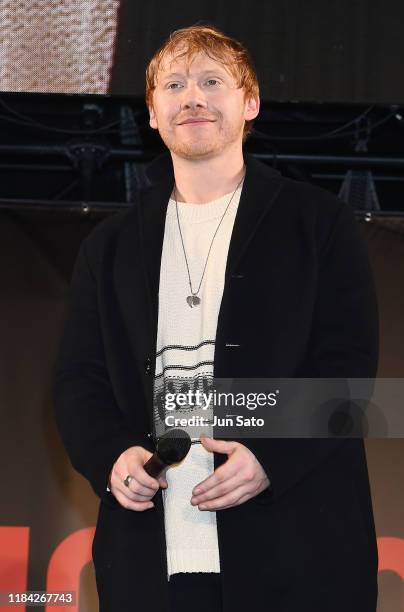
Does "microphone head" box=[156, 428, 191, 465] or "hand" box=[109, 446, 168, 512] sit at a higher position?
"hand" box=[109, 446, 168, 512]

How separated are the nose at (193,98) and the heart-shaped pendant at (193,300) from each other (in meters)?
0.37

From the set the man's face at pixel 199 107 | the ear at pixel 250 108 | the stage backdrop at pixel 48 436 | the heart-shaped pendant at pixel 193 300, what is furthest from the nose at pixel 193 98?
the stage backdrop at pixel 48 436

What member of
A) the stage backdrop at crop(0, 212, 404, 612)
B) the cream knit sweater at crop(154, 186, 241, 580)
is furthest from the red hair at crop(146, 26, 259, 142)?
the stage backdrop at crop(0, 212, 404, 612)

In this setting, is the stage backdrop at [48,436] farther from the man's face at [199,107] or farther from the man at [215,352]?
the man's face at [199,107]

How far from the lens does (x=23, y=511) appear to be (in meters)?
3.09

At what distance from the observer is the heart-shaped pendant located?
1.84 metres

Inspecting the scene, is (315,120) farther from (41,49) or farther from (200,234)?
(200,234)

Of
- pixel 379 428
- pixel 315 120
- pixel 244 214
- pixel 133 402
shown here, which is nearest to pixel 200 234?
pixel 244 214

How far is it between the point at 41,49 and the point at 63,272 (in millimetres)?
750

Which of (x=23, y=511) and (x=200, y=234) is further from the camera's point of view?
(x=23, y=511)

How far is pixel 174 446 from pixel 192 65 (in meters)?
0.86

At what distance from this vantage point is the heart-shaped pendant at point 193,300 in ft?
6.04

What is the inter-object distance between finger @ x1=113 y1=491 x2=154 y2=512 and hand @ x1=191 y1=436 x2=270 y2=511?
3.4 inches

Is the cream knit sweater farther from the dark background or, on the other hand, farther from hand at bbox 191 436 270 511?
the dark background
